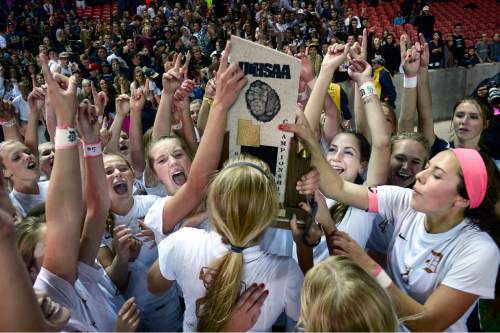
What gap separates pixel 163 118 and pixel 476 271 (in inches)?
82.3

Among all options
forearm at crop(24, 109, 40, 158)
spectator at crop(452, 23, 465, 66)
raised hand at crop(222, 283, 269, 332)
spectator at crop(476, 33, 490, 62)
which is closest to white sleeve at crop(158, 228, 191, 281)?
raised hand at crop(222, 283, 269, 332)

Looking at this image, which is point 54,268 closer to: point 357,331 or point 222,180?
point 222,180

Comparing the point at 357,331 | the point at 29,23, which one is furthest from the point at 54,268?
the point at 29,23

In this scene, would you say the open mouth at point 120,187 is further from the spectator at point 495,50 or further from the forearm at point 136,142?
the spectator at point 495,50

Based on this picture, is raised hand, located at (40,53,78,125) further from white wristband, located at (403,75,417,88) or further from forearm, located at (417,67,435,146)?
forearm, located at (417,67,435,146)

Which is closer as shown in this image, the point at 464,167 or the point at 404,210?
the point at 464,167

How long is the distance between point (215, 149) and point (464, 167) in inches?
36.1

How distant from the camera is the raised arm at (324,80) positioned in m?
2.40

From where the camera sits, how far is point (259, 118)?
5.85 feet

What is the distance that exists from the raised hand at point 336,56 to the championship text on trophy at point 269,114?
0.73 meters

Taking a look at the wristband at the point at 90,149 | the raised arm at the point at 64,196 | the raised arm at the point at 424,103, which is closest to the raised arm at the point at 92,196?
the wristband at the point at 90,149

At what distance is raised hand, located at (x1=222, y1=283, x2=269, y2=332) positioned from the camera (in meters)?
1.55

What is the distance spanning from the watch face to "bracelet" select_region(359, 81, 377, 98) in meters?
0.91

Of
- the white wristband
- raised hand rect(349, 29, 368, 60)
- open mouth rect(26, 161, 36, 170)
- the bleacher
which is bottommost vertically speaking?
open mouth rect(26, 161, 36, 170)
